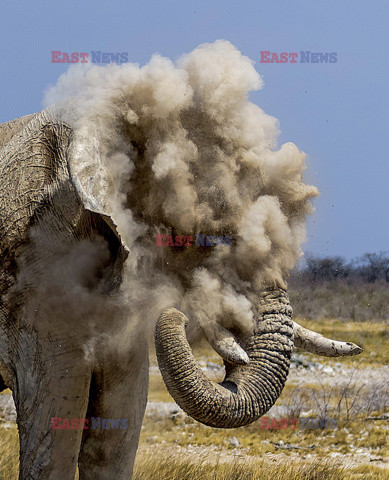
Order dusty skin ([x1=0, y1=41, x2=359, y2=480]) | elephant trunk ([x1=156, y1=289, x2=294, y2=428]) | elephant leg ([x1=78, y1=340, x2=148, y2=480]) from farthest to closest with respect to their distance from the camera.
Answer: elephant leg ([x1=78, y1=340, x2=148, y2=480]) → dusty skin ([x1=0, y1=41, x2=359, y2=480]) → elephant trunk ([x1=156, y1=289, x2=294, y2=428])

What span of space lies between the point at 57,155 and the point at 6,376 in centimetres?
140

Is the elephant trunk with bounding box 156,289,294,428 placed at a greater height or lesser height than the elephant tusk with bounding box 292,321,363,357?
lesser

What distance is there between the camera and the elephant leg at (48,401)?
3980mm

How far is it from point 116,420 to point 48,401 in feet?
2.26

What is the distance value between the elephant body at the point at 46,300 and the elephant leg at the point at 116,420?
12 cm

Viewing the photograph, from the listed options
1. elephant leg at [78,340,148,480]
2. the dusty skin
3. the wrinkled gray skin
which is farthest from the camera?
elephant leg at [78,340,148,480]

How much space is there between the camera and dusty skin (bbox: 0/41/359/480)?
3658 millimetres

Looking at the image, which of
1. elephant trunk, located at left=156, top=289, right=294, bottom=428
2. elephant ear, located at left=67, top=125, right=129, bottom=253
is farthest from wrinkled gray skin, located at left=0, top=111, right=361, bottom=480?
elephant ear, located at left=67, top=125, right=129, bottom=253

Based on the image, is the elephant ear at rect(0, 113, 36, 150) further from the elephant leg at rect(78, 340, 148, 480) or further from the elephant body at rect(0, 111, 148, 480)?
the elephant leg at rect(78, 340, 148, 480)

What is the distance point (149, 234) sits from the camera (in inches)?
A: 152

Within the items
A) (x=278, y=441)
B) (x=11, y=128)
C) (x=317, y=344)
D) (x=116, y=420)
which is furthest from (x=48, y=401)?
(x=278, y=441)

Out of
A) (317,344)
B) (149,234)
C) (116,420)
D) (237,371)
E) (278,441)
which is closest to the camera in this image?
(237,371)

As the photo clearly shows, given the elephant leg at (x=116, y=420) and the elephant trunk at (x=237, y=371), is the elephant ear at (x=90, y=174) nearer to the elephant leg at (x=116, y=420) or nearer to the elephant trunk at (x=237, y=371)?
the elephant trunk at (x=237, y=371)

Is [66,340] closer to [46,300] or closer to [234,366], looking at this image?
[46,300]
